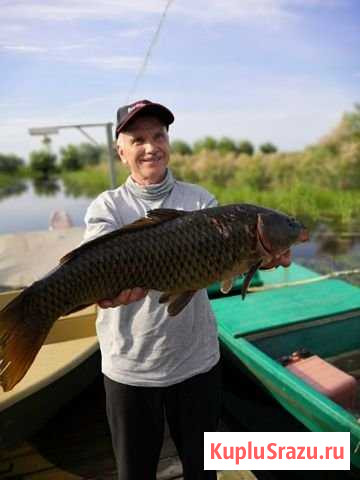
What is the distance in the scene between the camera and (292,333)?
4.29 metres

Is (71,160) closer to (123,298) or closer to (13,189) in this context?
(13,189)

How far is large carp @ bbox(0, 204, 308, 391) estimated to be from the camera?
5.90 ft

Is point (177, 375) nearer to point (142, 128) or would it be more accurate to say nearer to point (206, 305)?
point (206, 305)

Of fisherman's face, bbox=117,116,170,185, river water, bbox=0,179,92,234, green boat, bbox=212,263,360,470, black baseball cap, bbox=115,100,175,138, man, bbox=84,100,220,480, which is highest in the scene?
black baseball cap, bbox=115,100,175,138

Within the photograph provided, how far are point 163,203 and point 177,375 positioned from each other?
90 cm

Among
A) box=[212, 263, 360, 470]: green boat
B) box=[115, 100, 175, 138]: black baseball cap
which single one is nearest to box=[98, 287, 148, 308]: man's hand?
box=[115, 100, 175, 138]: black baseball cap

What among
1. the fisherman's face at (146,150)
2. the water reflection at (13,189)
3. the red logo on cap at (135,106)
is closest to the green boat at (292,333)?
the fisherman's face at (146,150)

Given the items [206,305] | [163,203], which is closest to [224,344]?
[206,305]

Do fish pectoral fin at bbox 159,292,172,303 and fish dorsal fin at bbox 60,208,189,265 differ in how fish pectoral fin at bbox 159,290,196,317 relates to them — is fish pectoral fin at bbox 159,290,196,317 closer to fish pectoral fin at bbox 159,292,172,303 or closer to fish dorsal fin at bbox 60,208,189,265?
fish pectoral fin at bbox 159,292,172,303

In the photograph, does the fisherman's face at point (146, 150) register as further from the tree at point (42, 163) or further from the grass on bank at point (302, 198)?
the tree at point (42, 163)

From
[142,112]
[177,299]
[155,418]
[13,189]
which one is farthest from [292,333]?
[13,189]

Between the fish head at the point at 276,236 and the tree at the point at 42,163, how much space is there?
89.8 metres

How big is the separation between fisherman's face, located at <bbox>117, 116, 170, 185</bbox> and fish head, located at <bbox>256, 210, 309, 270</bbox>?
0.61 m

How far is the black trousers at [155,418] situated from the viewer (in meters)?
2.24
